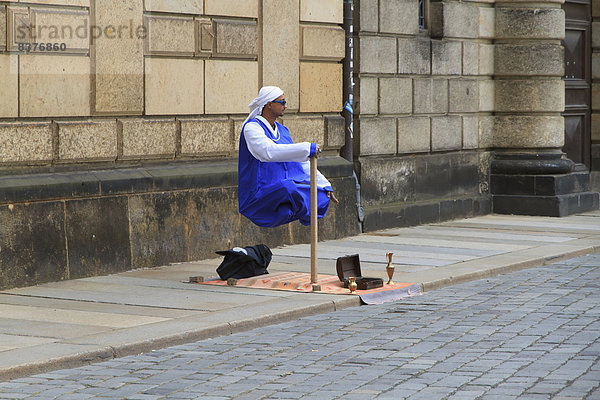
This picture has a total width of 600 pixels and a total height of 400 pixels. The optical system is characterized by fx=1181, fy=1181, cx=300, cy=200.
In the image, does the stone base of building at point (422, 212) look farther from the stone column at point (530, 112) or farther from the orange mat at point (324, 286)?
the orange mat at point (324, 286)

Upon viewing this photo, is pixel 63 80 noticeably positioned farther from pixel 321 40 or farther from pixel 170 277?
pixel 321 40

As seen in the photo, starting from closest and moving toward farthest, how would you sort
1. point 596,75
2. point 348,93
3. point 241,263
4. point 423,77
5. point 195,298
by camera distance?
point 195,298
point 241,263
point 348,93
point 423,77
point 596,75

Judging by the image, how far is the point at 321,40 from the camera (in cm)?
1361

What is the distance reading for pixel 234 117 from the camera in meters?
12.4

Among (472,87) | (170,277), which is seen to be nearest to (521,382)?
(170,277)

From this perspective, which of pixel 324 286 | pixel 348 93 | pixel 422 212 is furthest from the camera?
pixel 422 212

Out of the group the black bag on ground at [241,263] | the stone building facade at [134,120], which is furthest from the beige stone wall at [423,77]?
the black bag on ground at [241,263]

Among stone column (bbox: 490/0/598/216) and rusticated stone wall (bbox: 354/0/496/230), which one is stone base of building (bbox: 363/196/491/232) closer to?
rusticated stone wall (bbox: 354/0/496/230)

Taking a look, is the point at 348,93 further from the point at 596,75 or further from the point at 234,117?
the point at 596,75

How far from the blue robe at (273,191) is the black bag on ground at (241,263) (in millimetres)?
318

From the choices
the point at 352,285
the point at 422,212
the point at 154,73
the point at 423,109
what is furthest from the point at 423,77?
the point at 352,285

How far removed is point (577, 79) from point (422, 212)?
5154 millimetres

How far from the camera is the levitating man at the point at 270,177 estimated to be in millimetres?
9852

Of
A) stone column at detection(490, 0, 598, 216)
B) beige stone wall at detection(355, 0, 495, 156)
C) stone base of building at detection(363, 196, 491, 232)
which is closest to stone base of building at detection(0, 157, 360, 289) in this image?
stone base of building at detection(363, 196, 491, 232)
